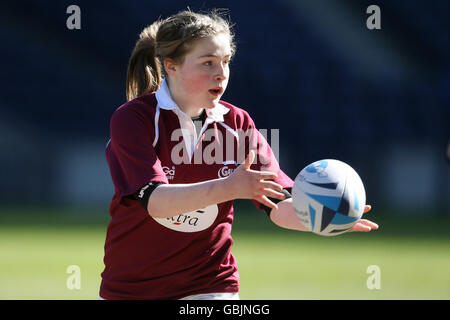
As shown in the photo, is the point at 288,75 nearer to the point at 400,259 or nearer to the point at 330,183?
the point at 400,259

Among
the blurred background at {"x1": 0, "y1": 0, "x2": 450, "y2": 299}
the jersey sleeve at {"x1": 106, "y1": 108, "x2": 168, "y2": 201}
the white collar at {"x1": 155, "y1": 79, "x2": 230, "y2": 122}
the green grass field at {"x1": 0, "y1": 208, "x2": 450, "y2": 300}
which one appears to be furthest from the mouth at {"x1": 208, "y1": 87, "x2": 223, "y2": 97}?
the blurred background at {"x1": 0, "y1": 0, "x2": 450, "y2": 299}

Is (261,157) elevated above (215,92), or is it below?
below

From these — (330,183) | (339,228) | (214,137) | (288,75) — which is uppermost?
(288,75)

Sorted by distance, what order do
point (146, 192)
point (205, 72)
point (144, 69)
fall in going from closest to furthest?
point (146, 192), point (205, 72), point (144, 69)

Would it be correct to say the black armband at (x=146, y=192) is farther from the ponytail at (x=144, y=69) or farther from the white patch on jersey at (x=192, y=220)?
the ponytail at (x=144, y=69)

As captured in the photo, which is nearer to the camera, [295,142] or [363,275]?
[363,275]

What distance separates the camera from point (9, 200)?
16016 mm

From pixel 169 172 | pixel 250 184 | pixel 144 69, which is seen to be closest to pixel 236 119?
pixel 169 172

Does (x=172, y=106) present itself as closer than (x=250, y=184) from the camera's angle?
No

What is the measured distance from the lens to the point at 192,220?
11.1ft

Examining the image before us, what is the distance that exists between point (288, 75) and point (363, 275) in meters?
9.86

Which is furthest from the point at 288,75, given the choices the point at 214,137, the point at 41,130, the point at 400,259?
the point at 214,137

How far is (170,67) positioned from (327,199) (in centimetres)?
99

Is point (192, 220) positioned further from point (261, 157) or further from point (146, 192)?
point (261, 157)
